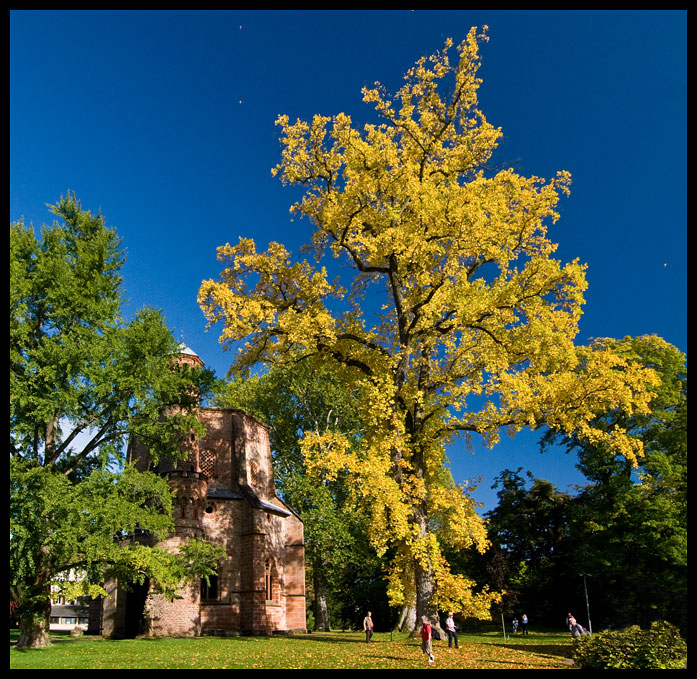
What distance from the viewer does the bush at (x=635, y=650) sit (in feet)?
39.8

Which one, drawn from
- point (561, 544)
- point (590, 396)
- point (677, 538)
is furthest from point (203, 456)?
point (561, 544)

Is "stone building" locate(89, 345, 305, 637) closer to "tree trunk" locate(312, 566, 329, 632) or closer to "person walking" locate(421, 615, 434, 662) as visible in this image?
"tree trunk" locate(312, 566, 329, 632)

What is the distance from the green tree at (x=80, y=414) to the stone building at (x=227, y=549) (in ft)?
12.8

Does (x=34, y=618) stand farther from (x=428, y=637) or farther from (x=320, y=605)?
(x=320, y=605)

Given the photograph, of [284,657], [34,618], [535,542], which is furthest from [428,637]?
[535,542]

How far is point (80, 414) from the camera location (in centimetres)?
1962

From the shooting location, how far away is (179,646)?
1886 cm

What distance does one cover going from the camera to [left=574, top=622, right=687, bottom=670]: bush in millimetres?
12133

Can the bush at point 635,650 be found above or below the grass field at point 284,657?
above

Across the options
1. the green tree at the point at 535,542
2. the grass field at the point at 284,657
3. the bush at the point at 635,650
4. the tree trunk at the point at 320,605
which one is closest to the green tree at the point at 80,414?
the grass field at the point at 284,657

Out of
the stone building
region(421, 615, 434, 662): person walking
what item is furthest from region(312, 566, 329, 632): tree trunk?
region(421, 615, 434, 662): person walking

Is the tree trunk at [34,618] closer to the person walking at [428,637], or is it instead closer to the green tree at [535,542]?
the person walking at [428,637]

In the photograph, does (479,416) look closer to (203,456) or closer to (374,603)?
(203,456)

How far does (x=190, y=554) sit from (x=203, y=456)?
9596 mm
